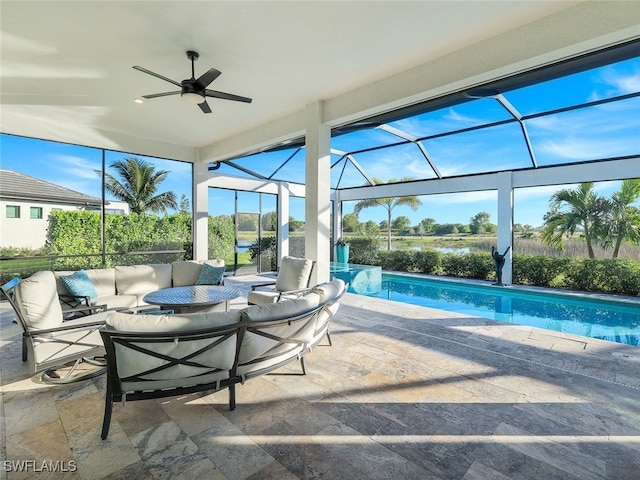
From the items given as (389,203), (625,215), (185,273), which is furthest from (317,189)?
(389,203)

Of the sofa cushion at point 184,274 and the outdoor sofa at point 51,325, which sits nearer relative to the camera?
the outdoor sofa at point 51,325

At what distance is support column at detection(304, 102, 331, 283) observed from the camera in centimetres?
533

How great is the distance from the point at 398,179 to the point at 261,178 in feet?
15.8

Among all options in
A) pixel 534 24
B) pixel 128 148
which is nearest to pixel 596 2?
pixel 534 24

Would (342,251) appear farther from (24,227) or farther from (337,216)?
(24,227)

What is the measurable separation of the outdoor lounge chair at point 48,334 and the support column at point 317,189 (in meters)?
3.17

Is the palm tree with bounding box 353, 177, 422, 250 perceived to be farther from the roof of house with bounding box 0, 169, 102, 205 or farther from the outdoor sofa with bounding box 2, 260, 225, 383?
the outdoor sofa with bounding box 2, 260, 225, 383

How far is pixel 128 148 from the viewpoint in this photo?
723 cm

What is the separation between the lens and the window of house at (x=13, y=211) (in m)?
6.31

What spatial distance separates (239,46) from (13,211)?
6266mm

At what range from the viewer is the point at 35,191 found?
6.77 meters

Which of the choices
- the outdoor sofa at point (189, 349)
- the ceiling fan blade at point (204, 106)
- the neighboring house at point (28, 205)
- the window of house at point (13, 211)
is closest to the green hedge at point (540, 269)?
the outdoor sofa at point (189, 349)

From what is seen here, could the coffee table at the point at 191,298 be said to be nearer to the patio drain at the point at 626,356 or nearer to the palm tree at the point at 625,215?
the patio drain at the point at 626,356

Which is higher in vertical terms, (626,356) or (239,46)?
(239,46)
